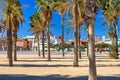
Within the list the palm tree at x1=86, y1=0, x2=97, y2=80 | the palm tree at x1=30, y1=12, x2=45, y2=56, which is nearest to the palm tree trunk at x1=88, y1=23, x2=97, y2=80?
the palm tree at x1=86, y1=0, x2=97, y2=80

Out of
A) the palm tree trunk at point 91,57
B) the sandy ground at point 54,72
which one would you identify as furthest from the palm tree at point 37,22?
the palm tree trunk at point 91,57

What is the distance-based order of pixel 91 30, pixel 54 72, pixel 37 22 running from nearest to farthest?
pixel 91 30 < pixel 54 72 < pixel 37 22

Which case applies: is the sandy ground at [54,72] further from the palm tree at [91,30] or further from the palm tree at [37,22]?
the palm tree at [37,22]

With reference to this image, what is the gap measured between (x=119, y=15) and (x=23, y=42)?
13969cm

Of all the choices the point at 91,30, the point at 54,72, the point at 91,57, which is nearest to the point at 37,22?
the point at 54,72

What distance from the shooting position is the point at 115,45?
49406 mm

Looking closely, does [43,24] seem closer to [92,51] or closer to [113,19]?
[113,19]

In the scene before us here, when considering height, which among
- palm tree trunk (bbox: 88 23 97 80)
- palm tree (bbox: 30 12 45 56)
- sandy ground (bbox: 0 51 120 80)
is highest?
palm tree (bbox: 30 12 45 56)

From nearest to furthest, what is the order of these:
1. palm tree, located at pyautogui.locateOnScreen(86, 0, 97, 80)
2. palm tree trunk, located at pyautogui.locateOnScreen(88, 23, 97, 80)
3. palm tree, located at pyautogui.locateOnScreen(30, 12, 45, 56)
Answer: palm tree, located at pyautogui.locateOnScreen(86, 0, 97, 80) < palm tree trunk, located at pyautogui.locateOnScreen(88, 23, 97, 80) < palm tree, located at pyautogui.locateOnScreen(30, 12, 45, 56)

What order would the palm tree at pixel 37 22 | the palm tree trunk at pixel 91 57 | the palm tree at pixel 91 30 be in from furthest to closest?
the palm tree at pixel 37 22 → the palm tree trunk at pixel 91 57 → the palm tree at pixel 91 30

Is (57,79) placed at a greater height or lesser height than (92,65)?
lesser

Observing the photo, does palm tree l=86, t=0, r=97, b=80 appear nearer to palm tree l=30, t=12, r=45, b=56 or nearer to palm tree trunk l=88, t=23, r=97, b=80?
palm tree trunk l=88, t=23, r=97, b=80

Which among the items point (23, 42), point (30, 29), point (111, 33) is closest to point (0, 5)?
point (111, 33)

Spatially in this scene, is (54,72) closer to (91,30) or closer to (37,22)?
(91,30)
